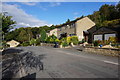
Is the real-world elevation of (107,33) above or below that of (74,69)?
above

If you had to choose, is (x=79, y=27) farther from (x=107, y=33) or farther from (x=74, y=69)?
(x=74, y=69)

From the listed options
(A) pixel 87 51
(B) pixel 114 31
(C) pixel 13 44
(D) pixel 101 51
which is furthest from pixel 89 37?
(C) pixel 13 44

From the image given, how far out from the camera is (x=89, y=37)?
99.3ft

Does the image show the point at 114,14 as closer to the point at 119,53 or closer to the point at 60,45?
the point at 60,45

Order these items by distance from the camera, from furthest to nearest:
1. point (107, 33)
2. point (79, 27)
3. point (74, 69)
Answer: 1. point (79, 27)
2. point (107, 33)
3. point (74, 69)

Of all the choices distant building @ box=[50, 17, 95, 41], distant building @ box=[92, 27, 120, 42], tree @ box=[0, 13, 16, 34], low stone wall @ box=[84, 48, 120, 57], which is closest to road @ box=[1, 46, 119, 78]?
low stone wall @ box=[84, 48, 120, 57]

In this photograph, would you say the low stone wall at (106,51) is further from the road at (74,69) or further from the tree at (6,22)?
the tree at (6,22)

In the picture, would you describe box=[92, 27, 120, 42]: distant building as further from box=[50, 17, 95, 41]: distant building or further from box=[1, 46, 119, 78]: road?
box=[1, 46, 119, 78]: road

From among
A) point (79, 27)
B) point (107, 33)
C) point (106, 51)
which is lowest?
point (106, 51)

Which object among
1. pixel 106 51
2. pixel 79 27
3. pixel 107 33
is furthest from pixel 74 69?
pixel 79 27

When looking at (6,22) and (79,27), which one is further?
(79,27)

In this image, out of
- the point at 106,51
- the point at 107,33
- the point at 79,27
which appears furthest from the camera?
the point at 79,27

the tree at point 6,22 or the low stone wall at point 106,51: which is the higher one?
the tree at point 6,22

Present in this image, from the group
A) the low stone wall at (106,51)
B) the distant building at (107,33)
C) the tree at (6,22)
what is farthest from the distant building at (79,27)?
the tree at (6,22)
